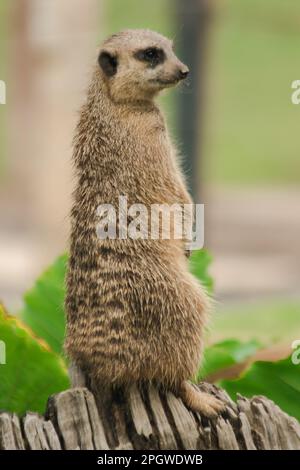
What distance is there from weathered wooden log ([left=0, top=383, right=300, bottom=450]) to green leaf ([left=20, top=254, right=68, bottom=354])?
2.91 feet

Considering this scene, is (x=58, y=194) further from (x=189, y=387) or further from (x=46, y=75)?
(x=189, y=387)

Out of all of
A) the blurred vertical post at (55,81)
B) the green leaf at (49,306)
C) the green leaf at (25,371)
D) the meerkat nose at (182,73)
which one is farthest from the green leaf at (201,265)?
the blurred vertical post at (55,81)

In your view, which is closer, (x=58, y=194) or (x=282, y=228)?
(x=58, y=194)

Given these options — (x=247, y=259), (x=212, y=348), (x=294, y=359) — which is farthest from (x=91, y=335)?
(x=247, y=259)

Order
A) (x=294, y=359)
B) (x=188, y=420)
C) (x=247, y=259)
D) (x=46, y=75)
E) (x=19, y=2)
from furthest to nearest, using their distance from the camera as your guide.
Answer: (x=247, y=259) < (x=19, y=2) < (x=46, y=75) < (x=294, y=359) < (x=188, y=420)

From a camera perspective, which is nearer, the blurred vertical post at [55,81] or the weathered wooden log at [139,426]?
the weathered wooden log at [139,426]

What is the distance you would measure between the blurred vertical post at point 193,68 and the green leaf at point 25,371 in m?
5.46

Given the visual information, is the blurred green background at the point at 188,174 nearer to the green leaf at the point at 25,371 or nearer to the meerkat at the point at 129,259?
the green leaf at the point at 25,371

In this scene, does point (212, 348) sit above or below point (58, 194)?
below

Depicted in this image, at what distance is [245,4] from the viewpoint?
21766 millimetres

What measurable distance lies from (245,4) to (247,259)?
440 inches

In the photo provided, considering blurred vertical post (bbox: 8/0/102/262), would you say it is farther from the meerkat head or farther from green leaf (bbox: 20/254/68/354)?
the meerkat head

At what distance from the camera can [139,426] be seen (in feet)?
9.48

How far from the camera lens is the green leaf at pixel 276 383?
10.5 feet
